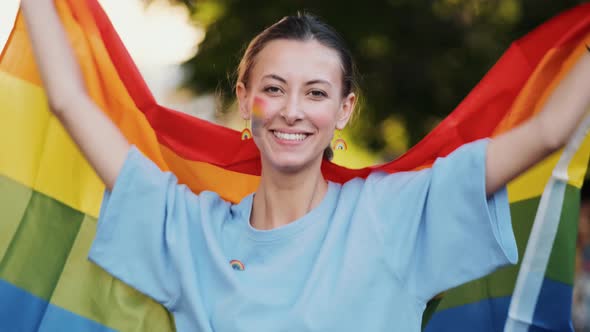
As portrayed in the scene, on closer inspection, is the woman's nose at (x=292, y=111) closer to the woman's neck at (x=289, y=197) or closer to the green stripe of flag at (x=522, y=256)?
the woman's neck at (x=289, y=197)

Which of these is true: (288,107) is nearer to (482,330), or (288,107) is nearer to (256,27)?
(482,330)

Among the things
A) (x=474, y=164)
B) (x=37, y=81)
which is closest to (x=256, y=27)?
(x=37, y=81)

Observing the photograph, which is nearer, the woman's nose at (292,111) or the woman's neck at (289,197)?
the woman's nose at (292,111)

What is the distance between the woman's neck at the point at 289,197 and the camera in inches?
120

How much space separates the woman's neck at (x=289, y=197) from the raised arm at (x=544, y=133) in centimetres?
62

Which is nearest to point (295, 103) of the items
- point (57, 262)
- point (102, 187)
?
point (102, 187)

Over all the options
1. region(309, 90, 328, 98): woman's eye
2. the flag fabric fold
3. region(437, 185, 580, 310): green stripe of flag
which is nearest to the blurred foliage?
the flag fabric fold

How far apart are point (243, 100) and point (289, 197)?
40 cm

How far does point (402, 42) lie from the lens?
28.1 feet

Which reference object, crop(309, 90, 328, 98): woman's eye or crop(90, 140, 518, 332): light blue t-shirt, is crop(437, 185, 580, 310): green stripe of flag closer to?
crop(90, 140, 518, 332): light blue t-shirt

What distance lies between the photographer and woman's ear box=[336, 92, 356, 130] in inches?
123

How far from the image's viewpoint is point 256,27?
772cm

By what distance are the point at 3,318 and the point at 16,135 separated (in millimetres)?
635

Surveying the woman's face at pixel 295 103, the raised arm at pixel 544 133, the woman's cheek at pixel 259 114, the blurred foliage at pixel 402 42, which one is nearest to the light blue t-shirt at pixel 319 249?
the raised arm at pixel 544 133
